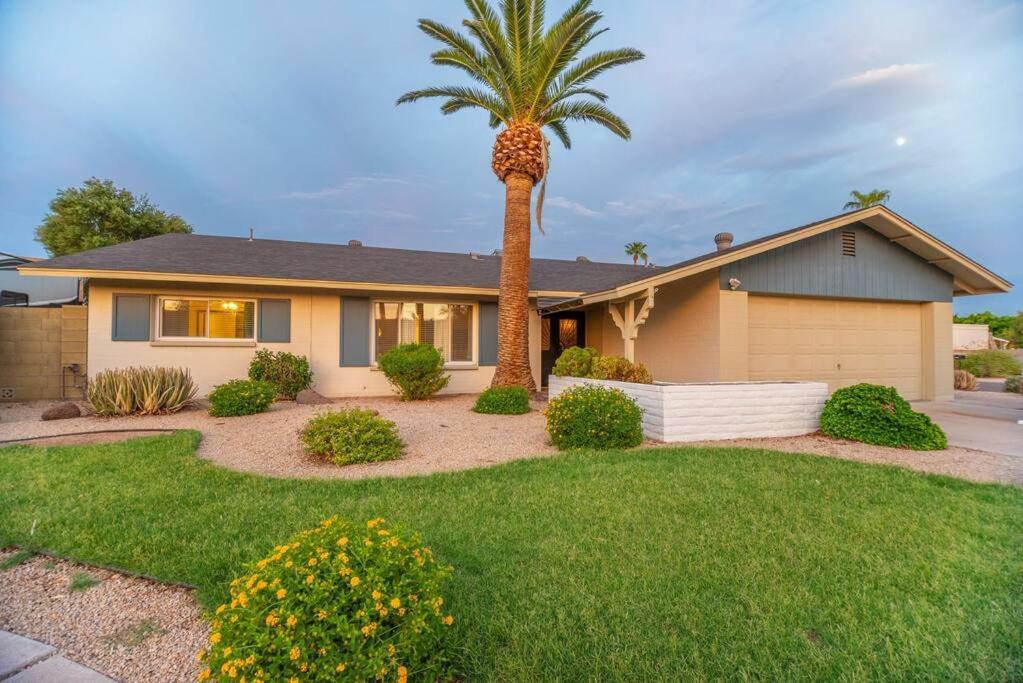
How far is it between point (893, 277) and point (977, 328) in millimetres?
24172

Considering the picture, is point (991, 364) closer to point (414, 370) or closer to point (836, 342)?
point (836, 342)

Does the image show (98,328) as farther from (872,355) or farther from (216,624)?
(872,355)

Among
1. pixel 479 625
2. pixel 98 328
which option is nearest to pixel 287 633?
pixel 479 625

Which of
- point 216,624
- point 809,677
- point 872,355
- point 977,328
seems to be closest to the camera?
point 216,624

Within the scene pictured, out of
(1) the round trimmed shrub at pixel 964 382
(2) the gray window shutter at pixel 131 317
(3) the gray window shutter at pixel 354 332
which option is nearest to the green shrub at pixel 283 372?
(3) the gray window shutter at pixel 354 332

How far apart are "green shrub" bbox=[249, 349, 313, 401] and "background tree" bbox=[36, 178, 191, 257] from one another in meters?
17.6

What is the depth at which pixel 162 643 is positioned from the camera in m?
2.37

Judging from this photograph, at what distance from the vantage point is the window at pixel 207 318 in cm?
1062

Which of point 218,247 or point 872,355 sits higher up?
point 218,247

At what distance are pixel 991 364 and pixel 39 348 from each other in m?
31.1

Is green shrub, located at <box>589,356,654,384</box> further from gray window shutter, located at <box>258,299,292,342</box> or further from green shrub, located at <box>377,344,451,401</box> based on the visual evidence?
gray window shutter, located at <box>258,299,292,342</box>

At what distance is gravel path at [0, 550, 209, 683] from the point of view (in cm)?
222

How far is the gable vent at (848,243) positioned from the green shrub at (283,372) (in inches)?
493

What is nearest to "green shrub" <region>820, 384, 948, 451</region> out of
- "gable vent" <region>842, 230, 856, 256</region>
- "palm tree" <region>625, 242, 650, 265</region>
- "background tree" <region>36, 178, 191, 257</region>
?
"gable vent" <region>842, 230, 856, 256</region>
